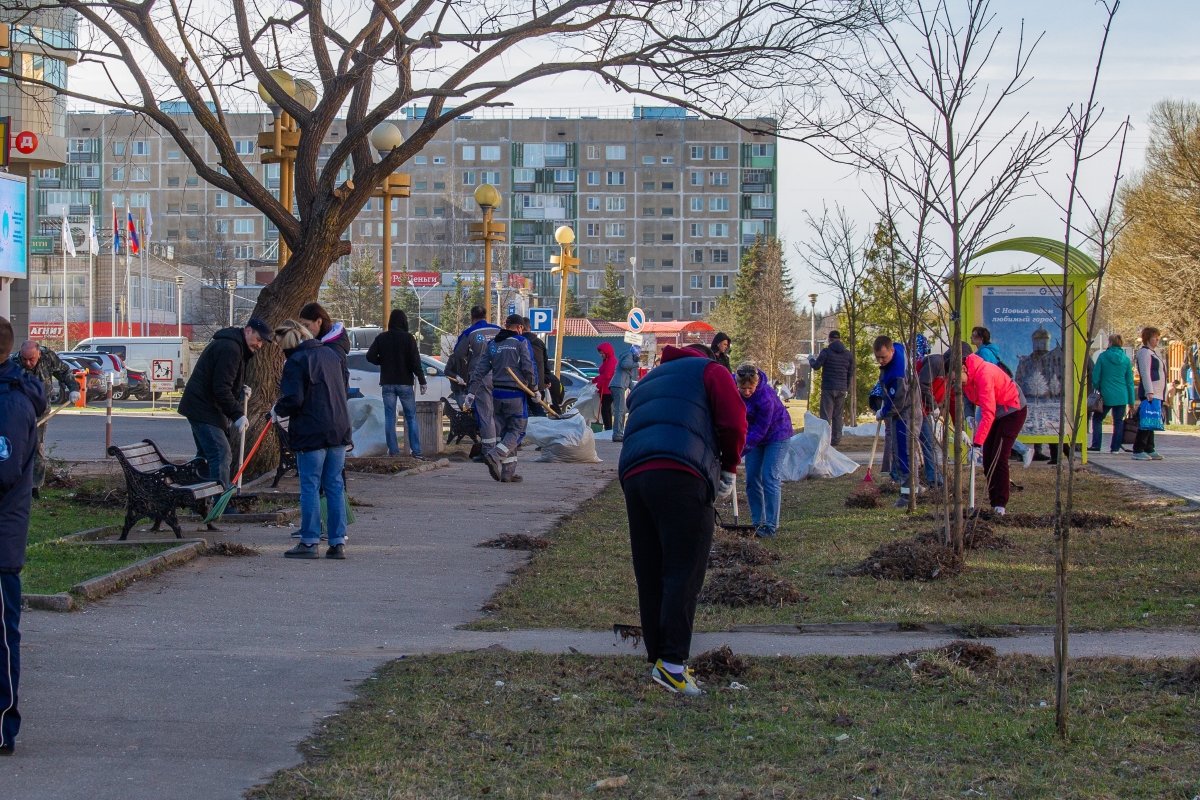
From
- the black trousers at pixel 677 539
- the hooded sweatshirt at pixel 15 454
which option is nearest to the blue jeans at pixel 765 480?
the black trousers at pixel 677 539

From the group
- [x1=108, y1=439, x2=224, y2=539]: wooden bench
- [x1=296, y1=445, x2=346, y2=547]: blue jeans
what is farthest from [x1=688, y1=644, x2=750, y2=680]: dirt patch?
[x1=108, y1=439, x2=224, y2=539]: wooden bench

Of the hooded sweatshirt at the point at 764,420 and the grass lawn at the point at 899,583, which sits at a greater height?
the hooded sweatshirt at the point at 764,420

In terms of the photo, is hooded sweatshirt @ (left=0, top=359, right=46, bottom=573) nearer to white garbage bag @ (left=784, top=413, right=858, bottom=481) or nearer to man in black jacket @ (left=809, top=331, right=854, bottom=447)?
white garbage bag @ (left=784, top=413, right=858, bottom=481)

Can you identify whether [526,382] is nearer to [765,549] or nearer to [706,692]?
[765,549]

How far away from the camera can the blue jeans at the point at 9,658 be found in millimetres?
4586

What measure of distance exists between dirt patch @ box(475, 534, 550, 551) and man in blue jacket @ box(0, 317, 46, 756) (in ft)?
20.5

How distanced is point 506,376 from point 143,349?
3991cm

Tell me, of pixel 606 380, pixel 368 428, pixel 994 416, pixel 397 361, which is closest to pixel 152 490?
pixel 994 416

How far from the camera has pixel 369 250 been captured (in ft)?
310

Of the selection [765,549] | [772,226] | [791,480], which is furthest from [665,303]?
[765,549]

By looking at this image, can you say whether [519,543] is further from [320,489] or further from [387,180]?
[387,180]

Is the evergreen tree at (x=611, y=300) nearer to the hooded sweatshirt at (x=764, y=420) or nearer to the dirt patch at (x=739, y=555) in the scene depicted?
the hooded sweatshirt at (x=764, y=420)

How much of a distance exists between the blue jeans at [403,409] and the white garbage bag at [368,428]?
0.35 m

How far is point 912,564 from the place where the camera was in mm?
9102
